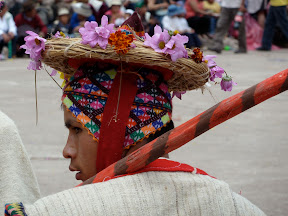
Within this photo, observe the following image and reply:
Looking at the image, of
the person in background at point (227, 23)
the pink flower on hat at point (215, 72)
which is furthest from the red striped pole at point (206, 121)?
the person in background at point (227, 23)

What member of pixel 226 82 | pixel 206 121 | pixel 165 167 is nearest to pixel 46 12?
pixel 226 82

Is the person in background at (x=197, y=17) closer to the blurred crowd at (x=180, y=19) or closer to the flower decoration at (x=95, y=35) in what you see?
the blurred crowd at (x=180, y=19)

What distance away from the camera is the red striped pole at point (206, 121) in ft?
5.91

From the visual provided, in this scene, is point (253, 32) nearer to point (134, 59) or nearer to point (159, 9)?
point (159, 9)

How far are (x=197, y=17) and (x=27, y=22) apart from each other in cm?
400

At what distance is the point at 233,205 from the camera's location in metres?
2.01

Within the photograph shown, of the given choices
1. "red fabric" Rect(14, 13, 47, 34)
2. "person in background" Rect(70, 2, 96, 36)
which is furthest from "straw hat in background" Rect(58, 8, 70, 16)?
"person in background" Rect(70, 2, 96, 36)

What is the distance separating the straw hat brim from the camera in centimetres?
209

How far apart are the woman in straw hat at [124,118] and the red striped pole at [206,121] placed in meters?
0.05

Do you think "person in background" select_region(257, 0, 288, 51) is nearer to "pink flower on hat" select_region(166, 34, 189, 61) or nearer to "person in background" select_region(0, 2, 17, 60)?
"person in background" select_region(0, 2, 17, 60)

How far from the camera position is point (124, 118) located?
211 cm

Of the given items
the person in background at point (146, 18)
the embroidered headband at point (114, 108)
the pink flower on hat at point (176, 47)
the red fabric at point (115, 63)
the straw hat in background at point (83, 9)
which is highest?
the pink flower on hat at point (176, 47)

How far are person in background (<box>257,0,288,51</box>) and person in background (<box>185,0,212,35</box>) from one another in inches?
61.5

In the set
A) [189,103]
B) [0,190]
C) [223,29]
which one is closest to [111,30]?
[0,190]
